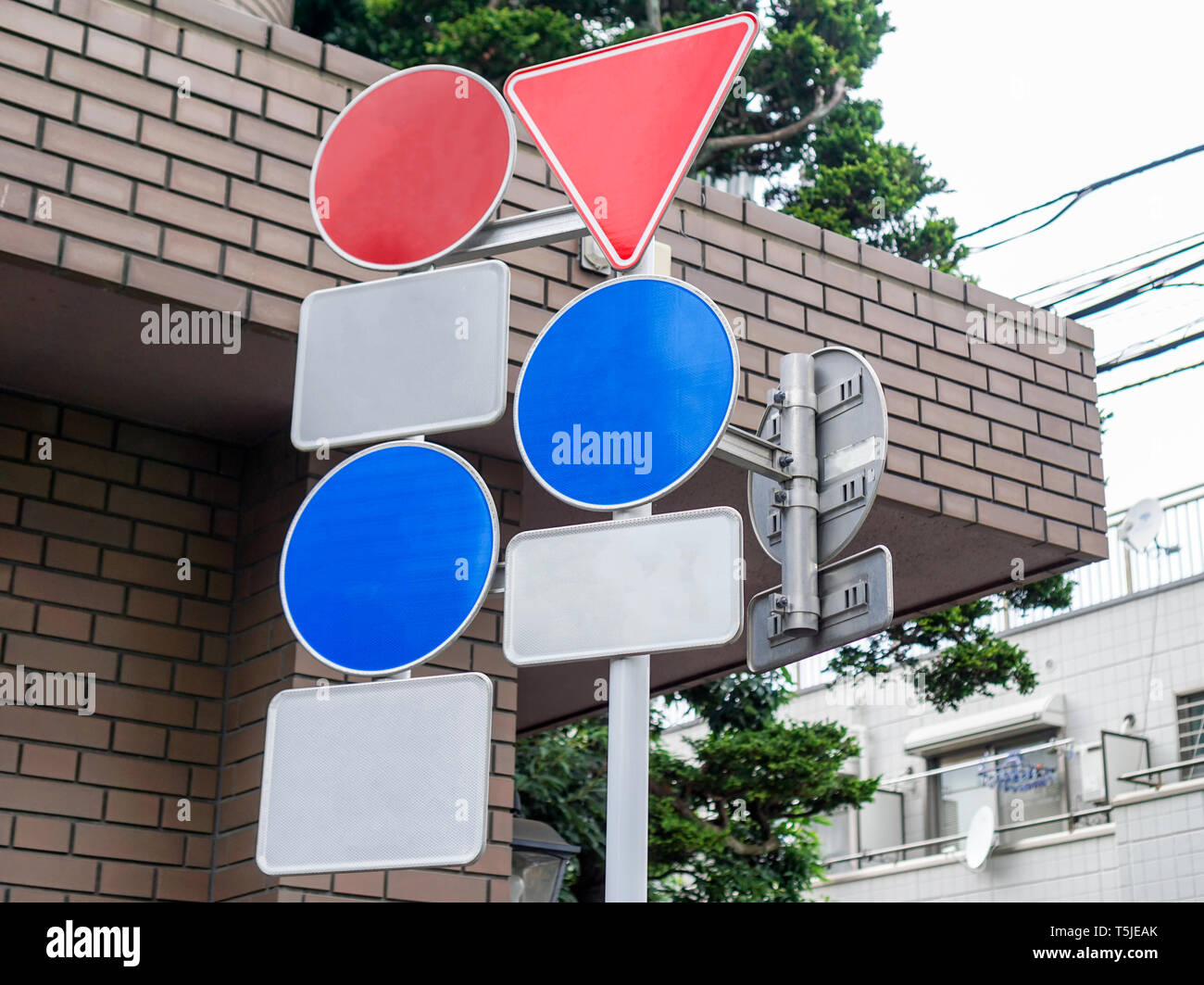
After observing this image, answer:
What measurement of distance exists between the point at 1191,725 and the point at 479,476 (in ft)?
53.7

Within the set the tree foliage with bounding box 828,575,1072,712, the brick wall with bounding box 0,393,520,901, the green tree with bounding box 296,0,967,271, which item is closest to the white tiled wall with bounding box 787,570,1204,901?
the tree foliage with bounding box 828,575,1072,712

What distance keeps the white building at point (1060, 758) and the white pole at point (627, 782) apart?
43.5ft

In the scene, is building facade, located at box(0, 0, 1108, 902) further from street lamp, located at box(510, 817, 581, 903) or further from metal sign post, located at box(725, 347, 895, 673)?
metal sign post, located at box(725, 347, 895, 673)

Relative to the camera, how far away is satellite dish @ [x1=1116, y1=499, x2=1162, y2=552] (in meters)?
16.5

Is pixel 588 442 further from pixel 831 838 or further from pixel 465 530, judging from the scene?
pixel 831 838

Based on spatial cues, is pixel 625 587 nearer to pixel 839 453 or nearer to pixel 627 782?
pixel 627 782

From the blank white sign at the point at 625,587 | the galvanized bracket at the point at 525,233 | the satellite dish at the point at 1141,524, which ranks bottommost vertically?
the blank white sign at the point at 625,587

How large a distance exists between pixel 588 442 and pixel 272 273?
215 centimetres

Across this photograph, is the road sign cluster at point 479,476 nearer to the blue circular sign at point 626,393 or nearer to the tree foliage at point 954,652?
the blue circular sign at point 626,393

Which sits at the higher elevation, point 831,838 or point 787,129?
point 787,129

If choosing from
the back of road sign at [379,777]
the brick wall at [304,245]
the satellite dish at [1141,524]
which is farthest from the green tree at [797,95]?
the back of road sign at [379,777]

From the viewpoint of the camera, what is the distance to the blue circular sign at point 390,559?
2.81 metres

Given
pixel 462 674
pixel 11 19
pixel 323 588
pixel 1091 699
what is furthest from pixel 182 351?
pixel 1091 699

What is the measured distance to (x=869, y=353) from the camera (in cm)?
571
